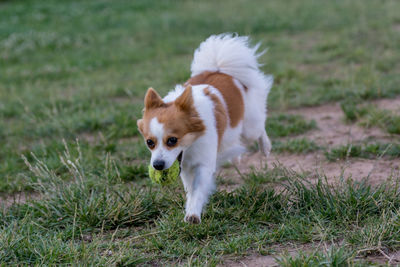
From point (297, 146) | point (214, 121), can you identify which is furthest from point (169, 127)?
point (297, 146)

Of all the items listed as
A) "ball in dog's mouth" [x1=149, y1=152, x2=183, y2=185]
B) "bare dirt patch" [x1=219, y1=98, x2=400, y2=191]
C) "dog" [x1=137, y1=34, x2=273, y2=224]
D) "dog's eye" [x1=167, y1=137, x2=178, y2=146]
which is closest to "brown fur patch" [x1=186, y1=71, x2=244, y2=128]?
"dog" [x1=137, y1=34, x2=273, y2=224]

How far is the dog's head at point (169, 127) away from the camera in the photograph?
3.42 meters

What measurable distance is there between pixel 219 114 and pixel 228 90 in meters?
0.39

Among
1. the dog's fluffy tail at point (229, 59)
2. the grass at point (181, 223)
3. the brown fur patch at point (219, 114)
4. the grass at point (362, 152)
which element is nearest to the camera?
the grass at point (181, 223)

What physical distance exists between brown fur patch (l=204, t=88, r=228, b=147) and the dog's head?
27cm

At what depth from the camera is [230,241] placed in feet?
10.9

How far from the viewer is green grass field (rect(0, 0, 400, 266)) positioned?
10.9ft

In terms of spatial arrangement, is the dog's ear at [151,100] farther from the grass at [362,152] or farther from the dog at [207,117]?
the grass at [362,152]

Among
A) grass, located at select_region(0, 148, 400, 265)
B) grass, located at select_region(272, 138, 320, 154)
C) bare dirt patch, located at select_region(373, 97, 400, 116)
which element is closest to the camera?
grass, located at select_region(0, 148, 400, 265)

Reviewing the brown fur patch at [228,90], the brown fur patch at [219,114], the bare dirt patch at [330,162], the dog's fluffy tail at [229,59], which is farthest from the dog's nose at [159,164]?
the dog's fluffy tail at [229,59]

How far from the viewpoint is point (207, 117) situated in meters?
3.77

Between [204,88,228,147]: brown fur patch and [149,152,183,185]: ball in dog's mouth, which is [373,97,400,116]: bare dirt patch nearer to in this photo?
[204,88,228,147]: brown fur patch

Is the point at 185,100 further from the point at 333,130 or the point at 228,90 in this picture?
the point at 333,130

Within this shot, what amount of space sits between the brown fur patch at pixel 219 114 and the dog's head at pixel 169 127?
0.90 ft
